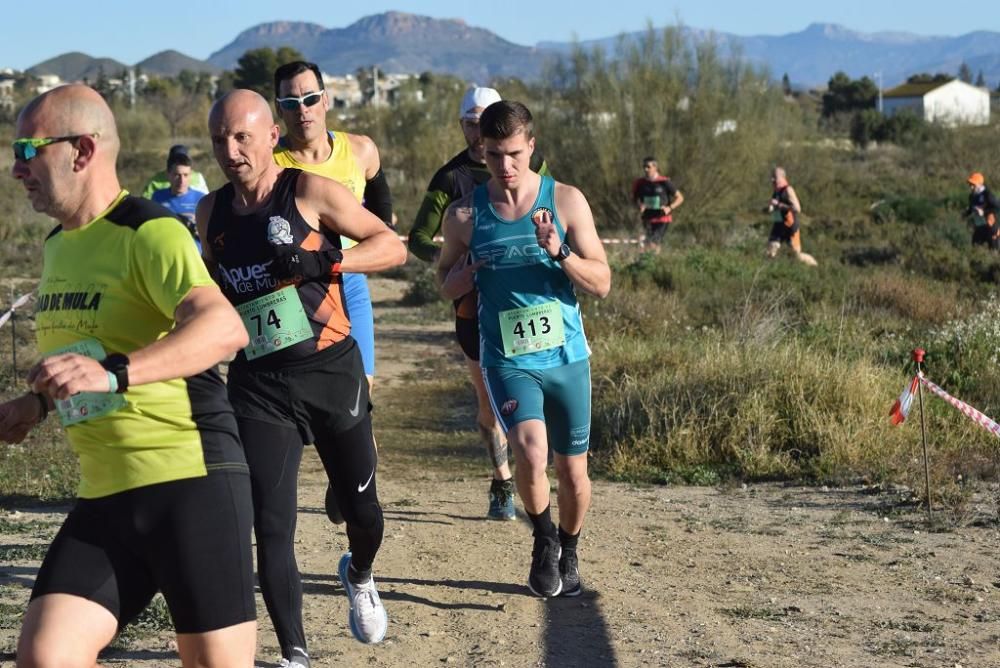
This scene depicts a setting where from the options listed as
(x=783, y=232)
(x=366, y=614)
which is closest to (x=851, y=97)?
(x=783, y=232)

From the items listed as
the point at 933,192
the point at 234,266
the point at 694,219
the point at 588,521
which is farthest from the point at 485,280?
the point at 933,192

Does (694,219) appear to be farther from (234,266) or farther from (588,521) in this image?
(234,266)

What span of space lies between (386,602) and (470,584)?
434 millimetres

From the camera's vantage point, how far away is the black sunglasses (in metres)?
6.03

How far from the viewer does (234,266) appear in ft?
15.8

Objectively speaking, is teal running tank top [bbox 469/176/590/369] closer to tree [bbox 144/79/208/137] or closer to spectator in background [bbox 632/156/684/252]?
spectator in background [bbox 632/156/684/252]

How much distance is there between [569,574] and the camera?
6.02 m

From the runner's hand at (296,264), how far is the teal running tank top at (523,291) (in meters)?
1.00

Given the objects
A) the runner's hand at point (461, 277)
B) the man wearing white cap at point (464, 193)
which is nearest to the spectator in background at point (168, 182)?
the man wearing white cap at point (464, 193)

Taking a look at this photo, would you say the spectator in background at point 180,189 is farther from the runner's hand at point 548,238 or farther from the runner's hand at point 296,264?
the runner's hand at point 296,264

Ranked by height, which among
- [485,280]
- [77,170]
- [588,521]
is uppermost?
[77,170]

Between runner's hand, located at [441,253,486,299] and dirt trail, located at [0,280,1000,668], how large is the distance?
134 cm

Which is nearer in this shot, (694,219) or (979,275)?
(979,275)

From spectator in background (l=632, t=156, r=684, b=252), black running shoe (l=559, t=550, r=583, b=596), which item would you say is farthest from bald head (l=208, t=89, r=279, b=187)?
spectator in background (l=632, t=156, r=684, b=252)
